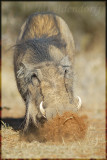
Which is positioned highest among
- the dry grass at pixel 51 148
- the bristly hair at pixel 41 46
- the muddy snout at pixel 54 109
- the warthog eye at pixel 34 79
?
the bristly hair at pixel 41 46

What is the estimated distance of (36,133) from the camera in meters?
4.16

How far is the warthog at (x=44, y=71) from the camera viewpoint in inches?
151

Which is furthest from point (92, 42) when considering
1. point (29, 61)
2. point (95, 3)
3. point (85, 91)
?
point (29, 61)

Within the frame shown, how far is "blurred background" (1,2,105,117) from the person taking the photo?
8.45 meters

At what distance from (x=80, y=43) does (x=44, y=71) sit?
818cm

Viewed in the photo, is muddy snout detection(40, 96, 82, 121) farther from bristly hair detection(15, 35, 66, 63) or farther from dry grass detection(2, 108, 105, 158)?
bristly hair detection(15, 35, 66, 63)

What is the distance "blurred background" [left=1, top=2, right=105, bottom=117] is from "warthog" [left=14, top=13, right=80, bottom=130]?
1.78 meters

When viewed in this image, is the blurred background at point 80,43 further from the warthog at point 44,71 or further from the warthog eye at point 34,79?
the warthog eye at point 34,79

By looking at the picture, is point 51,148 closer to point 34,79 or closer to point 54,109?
point 54,109

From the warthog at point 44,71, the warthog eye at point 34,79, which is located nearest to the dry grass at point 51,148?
the warthog at point 44,71

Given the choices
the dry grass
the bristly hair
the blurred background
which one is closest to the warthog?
the bristly hair

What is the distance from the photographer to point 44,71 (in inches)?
163

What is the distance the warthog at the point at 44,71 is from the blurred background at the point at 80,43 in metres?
1.78

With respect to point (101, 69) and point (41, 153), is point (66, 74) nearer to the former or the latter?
point (41, 153)
